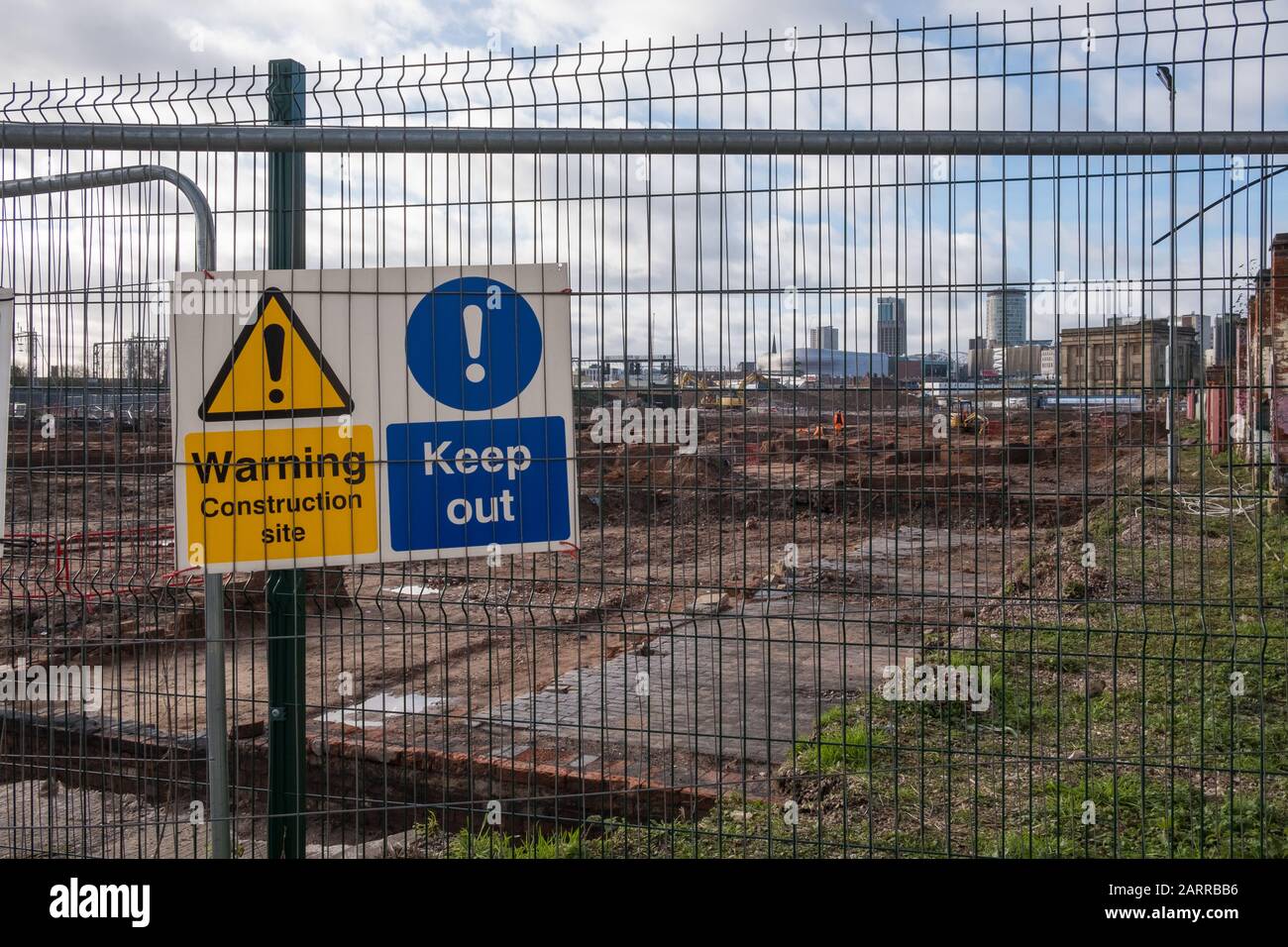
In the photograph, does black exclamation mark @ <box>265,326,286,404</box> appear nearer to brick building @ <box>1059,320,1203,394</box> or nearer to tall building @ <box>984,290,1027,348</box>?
tall building @ <box>984,290,1027,348</box>

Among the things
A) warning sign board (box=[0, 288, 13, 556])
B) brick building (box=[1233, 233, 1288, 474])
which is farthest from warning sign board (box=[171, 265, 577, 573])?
brick building (box=[1233, 233, 1288, 474])

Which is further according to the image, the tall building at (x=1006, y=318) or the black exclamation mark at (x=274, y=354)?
the black exclamation mark at (x=274, y=354)

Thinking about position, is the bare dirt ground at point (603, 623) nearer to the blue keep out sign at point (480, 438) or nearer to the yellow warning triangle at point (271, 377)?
the blue keep out sign at point (480, 438)

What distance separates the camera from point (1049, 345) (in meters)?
3.83

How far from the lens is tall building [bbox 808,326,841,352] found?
12.9 ft

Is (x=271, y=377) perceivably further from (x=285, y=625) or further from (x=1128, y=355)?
(x=1128, y=355)

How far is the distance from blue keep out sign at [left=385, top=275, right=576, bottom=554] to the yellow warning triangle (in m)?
0.29

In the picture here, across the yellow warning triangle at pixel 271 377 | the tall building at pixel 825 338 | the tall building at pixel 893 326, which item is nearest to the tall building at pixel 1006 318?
the tall building at pixel 893 326

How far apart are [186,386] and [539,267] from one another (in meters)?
1.36

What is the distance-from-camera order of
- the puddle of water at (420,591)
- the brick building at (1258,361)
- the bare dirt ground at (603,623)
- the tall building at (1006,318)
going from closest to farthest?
the brick building at (1258,361)
the tall building at (1006,318)
the bare dirt ground at (603,623)
the puddle of water at (420,591)

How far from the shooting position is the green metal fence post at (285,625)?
4.22 meters

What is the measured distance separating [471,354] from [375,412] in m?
0.41

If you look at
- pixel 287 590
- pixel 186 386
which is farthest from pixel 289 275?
pixel 287 590

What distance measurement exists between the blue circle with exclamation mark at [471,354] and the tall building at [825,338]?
3.24 feet
